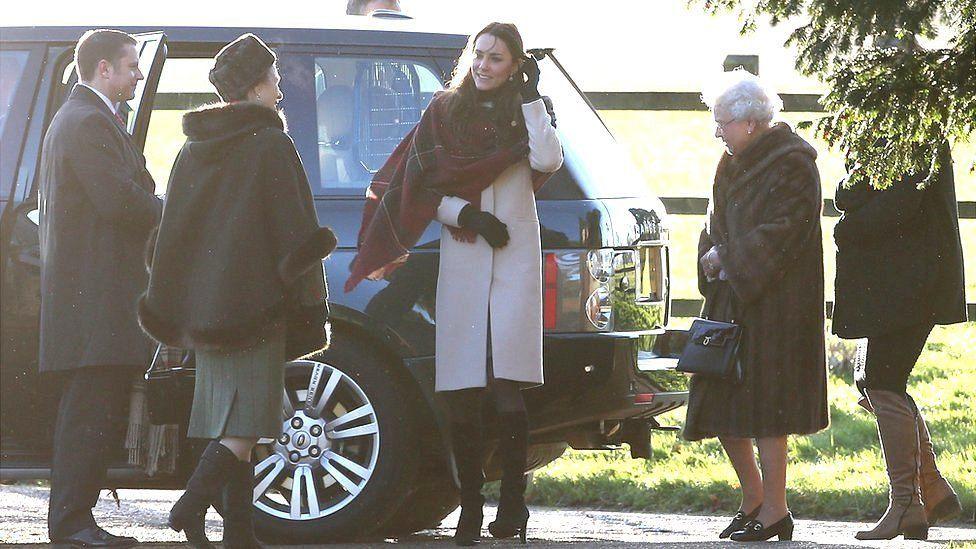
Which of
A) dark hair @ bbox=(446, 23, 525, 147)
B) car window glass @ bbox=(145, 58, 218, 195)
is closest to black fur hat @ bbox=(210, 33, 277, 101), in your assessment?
dark hair @ bbox=(446, 23, 525, 147)

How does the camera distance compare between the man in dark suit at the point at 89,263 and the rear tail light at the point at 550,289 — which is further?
the rear tail light at the point at 550,289

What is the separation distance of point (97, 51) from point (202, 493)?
5.38 feet

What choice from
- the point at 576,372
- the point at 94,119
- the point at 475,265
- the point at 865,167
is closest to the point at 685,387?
the point at 576,372

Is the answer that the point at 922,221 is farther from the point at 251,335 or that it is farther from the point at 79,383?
the point at 79,383

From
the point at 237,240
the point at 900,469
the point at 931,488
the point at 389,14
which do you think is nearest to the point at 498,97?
the point at 389,14

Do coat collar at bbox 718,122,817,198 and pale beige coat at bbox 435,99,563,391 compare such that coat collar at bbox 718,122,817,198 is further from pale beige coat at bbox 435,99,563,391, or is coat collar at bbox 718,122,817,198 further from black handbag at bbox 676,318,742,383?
pale beige coat at bbox 435,99,563,391

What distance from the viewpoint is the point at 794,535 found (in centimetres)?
718

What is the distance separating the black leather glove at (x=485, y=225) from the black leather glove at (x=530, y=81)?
0.45 m

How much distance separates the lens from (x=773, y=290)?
6.60 m

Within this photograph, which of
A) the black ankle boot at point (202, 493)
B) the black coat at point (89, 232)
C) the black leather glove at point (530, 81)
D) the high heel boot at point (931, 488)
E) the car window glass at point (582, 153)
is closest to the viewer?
the black ankle boot at point (202, 493)

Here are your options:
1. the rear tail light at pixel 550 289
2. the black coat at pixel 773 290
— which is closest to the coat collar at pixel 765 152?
the black coat at pixel 773 290

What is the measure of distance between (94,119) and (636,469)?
3764 mm

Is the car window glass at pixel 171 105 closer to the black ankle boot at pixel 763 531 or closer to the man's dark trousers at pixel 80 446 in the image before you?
the man's dark trousers at pixel 80 446

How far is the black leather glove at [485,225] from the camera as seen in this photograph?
614cm
